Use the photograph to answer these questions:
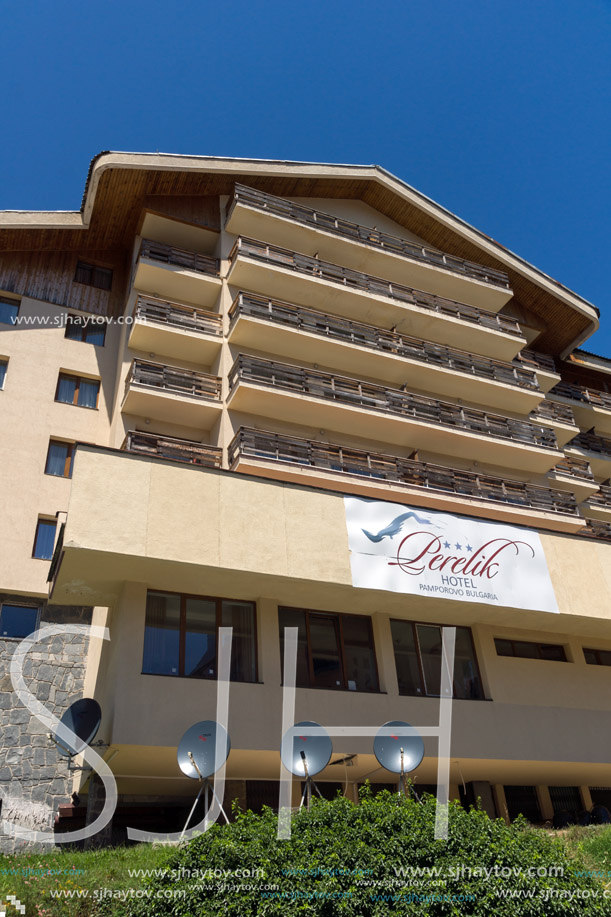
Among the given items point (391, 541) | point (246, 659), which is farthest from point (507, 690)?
point (246, 659)

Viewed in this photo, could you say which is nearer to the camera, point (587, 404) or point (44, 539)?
point (44, 539)

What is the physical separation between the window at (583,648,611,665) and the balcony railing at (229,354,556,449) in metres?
8.60

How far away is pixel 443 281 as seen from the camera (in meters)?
31.0

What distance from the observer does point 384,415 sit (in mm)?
25672

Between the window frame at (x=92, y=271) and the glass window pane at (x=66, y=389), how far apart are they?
4.38 m

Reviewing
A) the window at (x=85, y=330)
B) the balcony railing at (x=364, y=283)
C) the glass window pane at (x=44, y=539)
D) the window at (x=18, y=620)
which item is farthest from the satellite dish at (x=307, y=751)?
the window at (x=85, y=330)

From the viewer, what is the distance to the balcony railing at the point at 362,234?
27875 mm

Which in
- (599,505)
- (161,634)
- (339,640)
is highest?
(599,505)

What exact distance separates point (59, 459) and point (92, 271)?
8628 mm

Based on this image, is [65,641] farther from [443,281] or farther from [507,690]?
[443,281]

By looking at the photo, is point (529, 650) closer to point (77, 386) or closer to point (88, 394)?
point (88, 394)

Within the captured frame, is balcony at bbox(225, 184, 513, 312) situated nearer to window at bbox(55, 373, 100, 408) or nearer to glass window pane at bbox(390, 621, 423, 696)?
window at bbox(55, 373, 100, 408)

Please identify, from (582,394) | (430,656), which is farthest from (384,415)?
(582,394)

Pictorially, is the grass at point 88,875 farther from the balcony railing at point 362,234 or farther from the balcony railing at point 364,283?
the balcony railing at point 362,234
